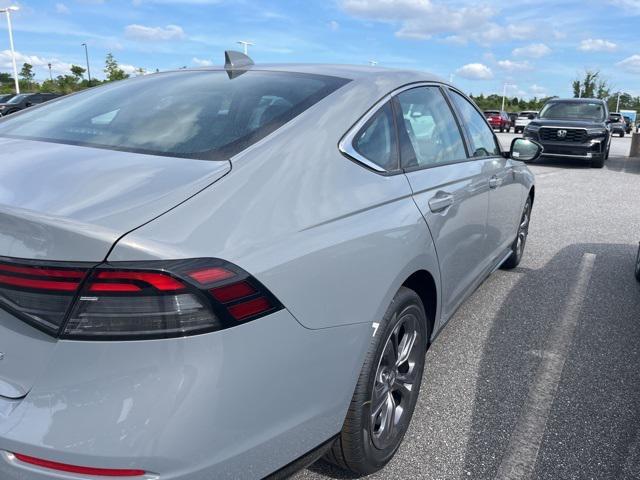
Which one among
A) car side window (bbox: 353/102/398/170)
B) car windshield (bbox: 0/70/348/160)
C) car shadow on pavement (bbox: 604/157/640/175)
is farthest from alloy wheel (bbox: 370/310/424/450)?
car shadow on pavement (bbox: 604/157/640/175)

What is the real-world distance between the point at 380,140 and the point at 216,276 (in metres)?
1.14

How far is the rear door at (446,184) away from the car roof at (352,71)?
2.9 inches

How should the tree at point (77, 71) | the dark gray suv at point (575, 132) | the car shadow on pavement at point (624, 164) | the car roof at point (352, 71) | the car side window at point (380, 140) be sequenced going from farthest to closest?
the tree at point (77, 71) → the car shadow on pavement at point (624, 164) → the dark gray suv at point (575, 132) → the car roof at point (352, 71) → the car side window at point (380, 140)

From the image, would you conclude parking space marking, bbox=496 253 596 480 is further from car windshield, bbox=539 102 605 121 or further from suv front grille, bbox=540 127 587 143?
car windshield, bbox=539 102 605 121

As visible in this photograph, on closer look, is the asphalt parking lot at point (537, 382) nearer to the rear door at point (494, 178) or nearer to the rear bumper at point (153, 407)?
the rear door at point (494, 178)

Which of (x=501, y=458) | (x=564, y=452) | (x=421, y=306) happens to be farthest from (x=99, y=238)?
(x=564, y=452)

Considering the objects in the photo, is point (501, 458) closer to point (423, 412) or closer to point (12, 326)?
point (423, 412)

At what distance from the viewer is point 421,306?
240 cm

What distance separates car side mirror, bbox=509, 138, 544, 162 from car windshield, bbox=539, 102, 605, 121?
12765 millimetres

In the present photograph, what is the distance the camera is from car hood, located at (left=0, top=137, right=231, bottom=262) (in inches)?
51.9

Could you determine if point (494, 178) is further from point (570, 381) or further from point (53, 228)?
point (53, 228)

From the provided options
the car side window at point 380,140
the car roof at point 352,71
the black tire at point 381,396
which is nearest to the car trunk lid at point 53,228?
the car side window at point 380,140

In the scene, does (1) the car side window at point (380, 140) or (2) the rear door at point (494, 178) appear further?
(2) the rear door at point (494, 178)

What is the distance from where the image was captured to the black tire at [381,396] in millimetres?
1968
